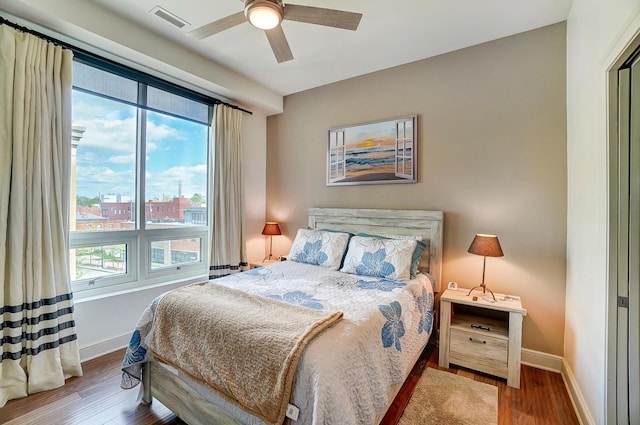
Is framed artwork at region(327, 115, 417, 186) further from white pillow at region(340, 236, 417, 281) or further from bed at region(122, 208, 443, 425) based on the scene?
white pillow at region(340, 236, 417, 281)

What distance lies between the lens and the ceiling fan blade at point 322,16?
1677mm

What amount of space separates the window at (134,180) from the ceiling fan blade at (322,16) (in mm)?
1881

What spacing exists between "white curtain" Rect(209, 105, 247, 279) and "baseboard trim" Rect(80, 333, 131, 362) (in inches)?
39.9

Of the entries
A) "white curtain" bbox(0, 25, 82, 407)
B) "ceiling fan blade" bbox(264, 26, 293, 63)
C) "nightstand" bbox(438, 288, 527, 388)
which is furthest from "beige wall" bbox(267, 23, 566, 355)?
"white curtain" bbox(0, 25, 82, 407)

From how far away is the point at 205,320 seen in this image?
1.60m

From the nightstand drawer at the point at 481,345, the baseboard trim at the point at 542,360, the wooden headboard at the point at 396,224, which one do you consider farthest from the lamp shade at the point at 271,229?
the baseboard trim at the point at 542,360

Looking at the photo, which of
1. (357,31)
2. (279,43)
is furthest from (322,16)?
(357,31)

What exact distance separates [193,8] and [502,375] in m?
3.76

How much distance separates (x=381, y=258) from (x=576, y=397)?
1595 millimetres

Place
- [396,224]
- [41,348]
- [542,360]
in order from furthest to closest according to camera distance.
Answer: [396,224] < [542,360] < [41,348]

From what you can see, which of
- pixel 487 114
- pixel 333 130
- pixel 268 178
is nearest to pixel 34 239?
pixel 268 178

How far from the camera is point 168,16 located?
2.36m

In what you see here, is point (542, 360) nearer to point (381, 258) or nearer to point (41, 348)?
point (381, 258)

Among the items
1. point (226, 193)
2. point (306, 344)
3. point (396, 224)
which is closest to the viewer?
point (306, 344)
